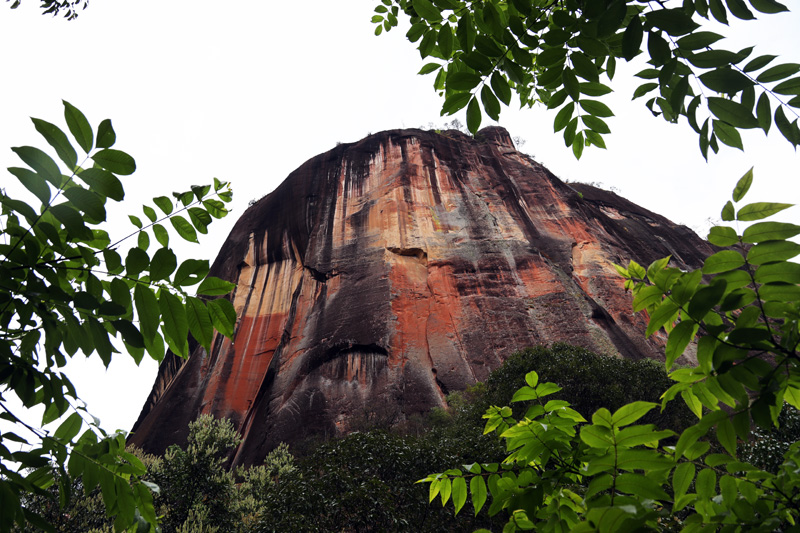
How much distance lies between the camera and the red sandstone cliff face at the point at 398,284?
17797 mm

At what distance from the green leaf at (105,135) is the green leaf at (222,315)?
1.85ft

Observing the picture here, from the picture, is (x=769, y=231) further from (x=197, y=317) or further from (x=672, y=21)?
(x=197, y=317)

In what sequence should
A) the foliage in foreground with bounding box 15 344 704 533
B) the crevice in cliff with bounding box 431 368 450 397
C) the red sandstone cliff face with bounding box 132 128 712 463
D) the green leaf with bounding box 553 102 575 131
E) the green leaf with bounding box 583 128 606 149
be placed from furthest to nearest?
the red sandstone cliff face with bounding box 132 128 712 463, the crevice in cliff with bounding box 431 368 450 397, the foliage in foreground with bounding box 15 344 704 533, the green leaf with bounding box 583 128 606 149, the green leaf with bounding box 553 102 575 131

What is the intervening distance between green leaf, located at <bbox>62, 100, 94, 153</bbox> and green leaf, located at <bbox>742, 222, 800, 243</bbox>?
1.89 metres

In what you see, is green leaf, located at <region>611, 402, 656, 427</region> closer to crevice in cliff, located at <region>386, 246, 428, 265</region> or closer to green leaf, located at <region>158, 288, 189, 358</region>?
green leaf, located at <region>158, 288, 189, 358</region>

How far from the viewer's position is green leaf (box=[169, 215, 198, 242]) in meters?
1.67

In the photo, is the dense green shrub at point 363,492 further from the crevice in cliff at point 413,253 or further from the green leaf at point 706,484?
the crevice in cliff at point 413,253

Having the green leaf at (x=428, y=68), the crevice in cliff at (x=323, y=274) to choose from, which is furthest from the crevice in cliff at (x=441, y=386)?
the green leaf at (x=428, y=68)

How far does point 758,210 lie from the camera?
126 centimetres

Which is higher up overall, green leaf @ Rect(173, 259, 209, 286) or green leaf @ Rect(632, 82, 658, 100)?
green leaf @ Rect(632, 82, 658, 100)

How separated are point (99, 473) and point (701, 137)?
2.24 m

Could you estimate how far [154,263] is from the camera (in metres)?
1.34

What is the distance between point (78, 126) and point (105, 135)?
2.7 inches

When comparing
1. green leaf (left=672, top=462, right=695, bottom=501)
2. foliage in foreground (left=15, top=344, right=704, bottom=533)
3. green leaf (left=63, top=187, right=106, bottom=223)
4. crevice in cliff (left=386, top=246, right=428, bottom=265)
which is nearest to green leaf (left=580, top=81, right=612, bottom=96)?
green leaf (left=672, top=462, right=695, bottom=501)
